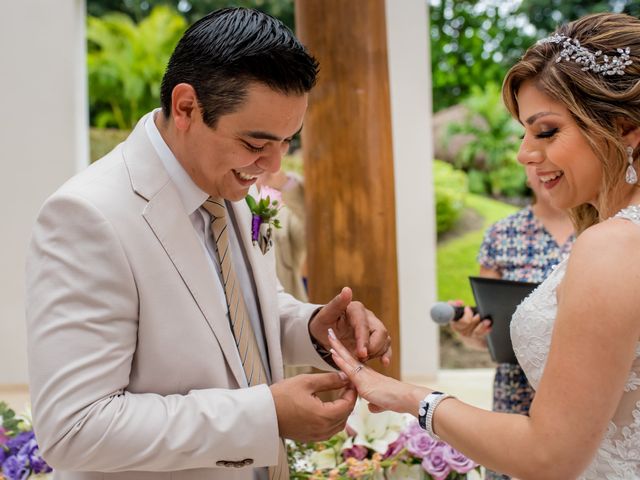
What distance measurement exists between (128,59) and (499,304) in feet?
33.2

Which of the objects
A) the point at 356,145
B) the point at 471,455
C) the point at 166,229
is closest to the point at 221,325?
the point at 166,229

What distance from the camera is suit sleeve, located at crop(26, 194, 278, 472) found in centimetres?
156

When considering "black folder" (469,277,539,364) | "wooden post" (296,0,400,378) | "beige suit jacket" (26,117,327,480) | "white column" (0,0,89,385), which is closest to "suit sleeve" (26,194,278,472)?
"beige suit jacket" (26,117,327,480)

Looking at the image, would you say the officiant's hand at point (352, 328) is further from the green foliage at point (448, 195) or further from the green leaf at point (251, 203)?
the green foliage at point (448, 195)

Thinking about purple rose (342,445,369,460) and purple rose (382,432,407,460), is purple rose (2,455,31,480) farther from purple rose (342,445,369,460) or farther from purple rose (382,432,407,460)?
purple rose (382,432,407,460)

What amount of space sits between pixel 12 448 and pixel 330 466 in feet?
3.50

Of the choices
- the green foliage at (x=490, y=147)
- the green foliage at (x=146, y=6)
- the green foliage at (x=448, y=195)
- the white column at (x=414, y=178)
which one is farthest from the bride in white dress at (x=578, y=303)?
the green foliage at (x=146, y=6)

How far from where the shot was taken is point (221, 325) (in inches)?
69.6

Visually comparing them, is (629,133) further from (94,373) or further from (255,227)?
(94,373)

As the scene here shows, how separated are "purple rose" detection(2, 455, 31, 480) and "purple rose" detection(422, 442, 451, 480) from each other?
50.2 inches

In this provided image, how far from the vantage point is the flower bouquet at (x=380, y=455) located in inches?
96.3

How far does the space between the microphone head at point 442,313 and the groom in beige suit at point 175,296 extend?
97 cm

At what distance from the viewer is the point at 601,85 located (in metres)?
1.67

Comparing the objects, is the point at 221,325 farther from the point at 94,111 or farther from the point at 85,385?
the point at 94,111
